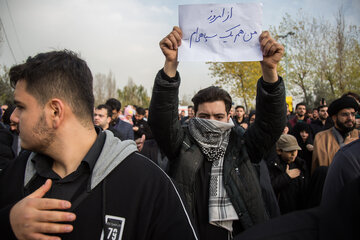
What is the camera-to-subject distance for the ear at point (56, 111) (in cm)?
134

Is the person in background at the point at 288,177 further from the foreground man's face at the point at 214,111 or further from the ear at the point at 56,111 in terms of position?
the ear at the point at 56,111

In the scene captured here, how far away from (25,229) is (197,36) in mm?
1404

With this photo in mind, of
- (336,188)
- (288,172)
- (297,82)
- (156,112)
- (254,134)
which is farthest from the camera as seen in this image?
(297,82)

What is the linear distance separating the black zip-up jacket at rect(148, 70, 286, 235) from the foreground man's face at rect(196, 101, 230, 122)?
0.28 m

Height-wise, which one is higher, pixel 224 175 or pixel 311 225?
pixel 311 225

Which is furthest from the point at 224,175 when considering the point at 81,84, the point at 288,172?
the point at 288,172

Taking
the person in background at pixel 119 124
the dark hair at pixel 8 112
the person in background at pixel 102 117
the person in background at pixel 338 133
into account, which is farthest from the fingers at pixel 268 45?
the dark hair at pixel 8 112

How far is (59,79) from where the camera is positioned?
139cm

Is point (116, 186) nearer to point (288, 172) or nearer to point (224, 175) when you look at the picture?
point (224, 175)

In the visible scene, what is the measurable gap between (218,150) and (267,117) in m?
0.44

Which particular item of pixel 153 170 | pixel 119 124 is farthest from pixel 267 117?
pixel 119 124

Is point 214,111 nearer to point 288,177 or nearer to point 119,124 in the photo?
point 288,177

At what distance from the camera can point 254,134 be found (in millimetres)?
1945

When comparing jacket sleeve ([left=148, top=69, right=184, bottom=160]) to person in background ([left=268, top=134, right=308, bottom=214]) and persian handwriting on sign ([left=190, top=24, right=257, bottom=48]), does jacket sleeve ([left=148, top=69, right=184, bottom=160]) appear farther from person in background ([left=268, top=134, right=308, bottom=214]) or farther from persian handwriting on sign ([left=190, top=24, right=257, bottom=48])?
person in background ([left=268, top=134, right=308, bottom=214])
